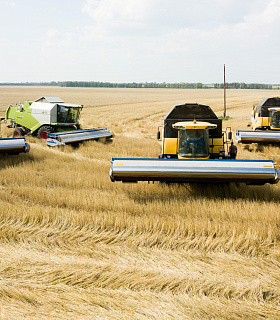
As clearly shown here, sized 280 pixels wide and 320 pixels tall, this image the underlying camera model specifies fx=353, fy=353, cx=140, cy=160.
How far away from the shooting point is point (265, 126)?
16047 millimetres

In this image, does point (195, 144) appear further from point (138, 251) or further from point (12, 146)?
point (12, 146)

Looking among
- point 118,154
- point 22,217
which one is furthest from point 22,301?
point 118,154

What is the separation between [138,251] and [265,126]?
42.0 feet

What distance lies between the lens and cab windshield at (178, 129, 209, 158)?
7969 mm

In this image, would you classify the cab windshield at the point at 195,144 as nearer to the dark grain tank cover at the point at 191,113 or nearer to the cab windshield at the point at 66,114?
the dark grain tank cover at the point at 191,113

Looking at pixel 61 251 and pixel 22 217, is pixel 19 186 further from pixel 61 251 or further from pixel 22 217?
pixel 61 251

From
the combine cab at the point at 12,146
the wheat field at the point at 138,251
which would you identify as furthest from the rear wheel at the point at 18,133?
Result: the wheat field at the point at 138,251

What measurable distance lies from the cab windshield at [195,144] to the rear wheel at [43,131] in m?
9.27

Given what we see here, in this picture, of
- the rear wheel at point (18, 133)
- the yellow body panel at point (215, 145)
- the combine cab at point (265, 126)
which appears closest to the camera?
the yellow body panel at point (215, 145)

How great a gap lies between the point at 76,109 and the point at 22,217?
10.9 meters

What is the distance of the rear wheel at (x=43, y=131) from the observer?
52.0 ft

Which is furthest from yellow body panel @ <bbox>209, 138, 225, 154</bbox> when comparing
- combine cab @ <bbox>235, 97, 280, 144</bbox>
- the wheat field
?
combine cab @ <bbox>235, 97, 280, 144</bbox>

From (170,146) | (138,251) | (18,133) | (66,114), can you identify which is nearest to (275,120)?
(170,146)

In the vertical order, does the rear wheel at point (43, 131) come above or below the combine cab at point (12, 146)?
above
